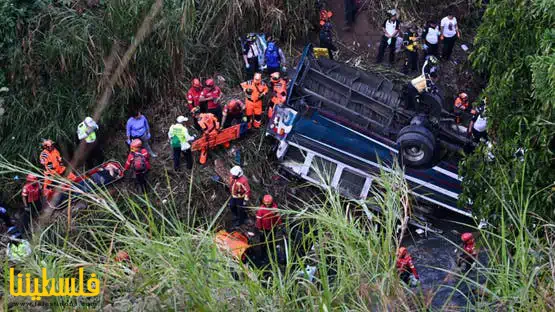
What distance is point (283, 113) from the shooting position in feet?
38.7

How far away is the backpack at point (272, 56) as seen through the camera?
13.1 metres

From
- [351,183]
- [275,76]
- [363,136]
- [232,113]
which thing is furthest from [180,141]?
[363,136]

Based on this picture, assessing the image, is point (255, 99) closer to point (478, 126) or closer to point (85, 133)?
point (85, 133)

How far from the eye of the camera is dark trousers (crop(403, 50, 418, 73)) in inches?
541

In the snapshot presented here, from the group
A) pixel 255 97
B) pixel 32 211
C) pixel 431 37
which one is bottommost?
pixel 32 211

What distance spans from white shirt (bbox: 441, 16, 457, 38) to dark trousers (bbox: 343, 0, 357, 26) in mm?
2134

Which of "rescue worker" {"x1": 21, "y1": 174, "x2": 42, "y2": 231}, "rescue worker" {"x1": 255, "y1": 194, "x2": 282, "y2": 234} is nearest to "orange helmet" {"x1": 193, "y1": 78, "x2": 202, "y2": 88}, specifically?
"rescue worker" {"x1": 255, "y1": 194, "x2": 282, "y2": 234}

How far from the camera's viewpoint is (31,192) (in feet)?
36.4

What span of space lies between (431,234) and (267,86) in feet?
13.1

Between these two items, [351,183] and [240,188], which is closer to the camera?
[240,188]

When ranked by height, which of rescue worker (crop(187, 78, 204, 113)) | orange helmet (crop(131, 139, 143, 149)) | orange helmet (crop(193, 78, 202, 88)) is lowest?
orange helmet (crop(131, 139, 143, 149))

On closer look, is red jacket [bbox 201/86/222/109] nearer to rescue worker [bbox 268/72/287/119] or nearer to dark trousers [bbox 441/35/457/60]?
rescue worker [bbox 268/72/287/119]

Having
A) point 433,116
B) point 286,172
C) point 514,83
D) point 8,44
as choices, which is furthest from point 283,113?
point 8,44

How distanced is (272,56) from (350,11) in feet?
9.09
